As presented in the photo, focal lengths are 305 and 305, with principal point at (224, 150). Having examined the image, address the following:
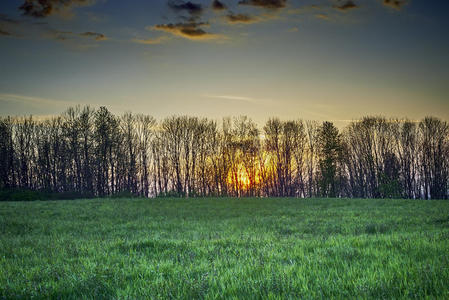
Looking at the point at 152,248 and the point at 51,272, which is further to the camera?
the point at 152,248

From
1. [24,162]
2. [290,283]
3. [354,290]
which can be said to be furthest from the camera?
[24,162]

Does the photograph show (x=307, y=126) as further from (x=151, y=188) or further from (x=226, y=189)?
(x=151, y=188)

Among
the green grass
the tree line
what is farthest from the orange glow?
the green grass

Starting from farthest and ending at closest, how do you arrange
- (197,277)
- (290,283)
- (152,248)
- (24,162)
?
(24,162), (152,248), (197,277), (290,283)

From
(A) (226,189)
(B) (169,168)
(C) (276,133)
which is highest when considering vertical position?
(C) (276,133)

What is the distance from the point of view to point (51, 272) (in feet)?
22.2

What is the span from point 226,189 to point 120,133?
102ft

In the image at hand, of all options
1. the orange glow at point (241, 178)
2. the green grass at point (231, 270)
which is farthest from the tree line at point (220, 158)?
the green grass at point (231, 270)

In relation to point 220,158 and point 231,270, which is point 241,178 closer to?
point 220,158

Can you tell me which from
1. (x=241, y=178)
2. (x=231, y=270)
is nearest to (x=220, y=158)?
(x=241, y=178)

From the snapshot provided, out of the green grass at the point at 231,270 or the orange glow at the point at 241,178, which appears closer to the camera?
the green grass at the point at 231,270

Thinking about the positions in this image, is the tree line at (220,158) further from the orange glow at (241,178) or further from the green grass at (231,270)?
the green grass at (231,270)

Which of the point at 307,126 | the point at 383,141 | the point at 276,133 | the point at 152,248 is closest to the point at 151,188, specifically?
the point at 276,133

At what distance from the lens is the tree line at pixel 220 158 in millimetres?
71750
